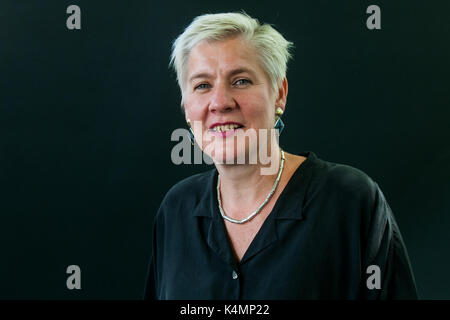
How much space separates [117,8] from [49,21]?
28cm

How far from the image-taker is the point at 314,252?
1.26 m

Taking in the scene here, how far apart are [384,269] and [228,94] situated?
61 cm

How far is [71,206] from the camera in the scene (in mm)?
2055

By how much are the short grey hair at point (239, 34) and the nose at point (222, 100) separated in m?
0.13

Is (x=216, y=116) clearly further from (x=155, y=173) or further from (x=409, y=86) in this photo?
(x=409, y=86)

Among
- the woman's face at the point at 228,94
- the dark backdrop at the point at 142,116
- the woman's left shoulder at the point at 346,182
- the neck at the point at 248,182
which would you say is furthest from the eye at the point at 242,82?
the dark backdrop at the point at 142,116

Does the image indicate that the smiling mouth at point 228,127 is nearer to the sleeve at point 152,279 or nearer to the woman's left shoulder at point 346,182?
the woman's left shoulder at point 346,182

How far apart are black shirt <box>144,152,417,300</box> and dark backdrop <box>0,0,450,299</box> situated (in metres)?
0.71

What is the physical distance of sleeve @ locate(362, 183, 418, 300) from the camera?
1.26 meters

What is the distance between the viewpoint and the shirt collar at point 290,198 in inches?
52.0

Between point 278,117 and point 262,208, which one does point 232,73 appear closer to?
point 278,117

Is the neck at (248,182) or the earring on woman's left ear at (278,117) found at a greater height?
the earring on woman's left ear at (278,117)

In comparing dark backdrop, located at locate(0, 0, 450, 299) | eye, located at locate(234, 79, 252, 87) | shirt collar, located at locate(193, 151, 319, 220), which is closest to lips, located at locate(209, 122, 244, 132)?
eye, located at locate(234, 79, 252, 87)
